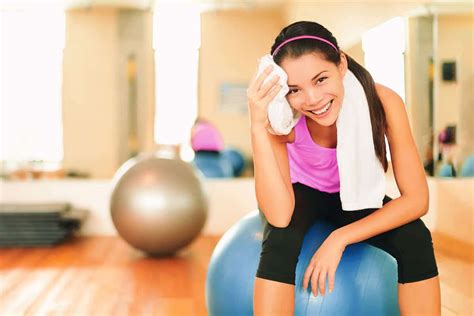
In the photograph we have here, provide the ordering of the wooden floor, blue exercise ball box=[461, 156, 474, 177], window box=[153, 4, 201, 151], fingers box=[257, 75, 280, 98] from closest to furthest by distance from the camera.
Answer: fingers box=[257, 75, 280, 98] → the wooden floor → blue exercise ball box=[461, 156, 474, 177] → window box=[153, 4, 201, 151]

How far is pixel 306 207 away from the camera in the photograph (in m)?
1.36

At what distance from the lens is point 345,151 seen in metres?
1.31

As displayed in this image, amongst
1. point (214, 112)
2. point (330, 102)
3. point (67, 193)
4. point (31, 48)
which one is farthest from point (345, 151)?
point (31, 48)

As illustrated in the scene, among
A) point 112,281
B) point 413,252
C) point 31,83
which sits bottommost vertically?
point 112,281

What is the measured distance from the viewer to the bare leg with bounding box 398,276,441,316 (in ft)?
3.91

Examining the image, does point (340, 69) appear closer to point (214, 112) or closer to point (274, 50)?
point (274, 50)

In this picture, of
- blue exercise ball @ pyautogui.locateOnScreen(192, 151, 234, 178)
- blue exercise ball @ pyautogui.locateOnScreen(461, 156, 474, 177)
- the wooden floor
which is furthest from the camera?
blue exercise ball @ pyautogui.locateOnScreen(192, 151, 234, 178)

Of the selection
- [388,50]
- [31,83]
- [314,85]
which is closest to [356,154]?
[314,85]

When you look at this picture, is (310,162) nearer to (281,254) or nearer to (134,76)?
(281,254)

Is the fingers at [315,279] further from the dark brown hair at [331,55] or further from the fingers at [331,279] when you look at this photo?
the dark brown hair at [331,55]

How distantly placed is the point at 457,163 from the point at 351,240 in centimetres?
Result: 214

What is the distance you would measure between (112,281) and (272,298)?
1.43 metres

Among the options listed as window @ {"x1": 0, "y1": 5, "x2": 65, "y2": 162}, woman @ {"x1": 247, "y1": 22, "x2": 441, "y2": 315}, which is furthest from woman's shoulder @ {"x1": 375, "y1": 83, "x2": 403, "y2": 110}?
window @ {"x1": 0, "y1": 5, "x2": 65, "y2": 162}

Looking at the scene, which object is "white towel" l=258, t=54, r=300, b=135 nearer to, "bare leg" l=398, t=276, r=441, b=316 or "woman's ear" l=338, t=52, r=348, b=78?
"woman's ear" l=338, t=52, r=348, b=78
